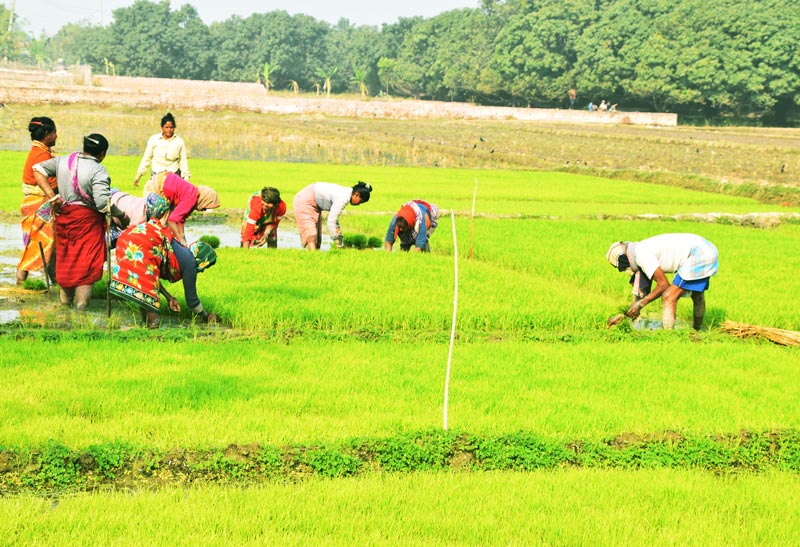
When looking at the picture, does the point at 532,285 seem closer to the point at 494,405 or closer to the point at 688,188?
the point at 494,405

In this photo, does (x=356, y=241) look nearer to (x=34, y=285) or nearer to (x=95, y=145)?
(x=34, y=285)

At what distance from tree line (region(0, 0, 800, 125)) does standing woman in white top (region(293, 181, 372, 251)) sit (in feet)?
143

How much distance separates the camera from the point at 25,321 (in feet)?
24.3

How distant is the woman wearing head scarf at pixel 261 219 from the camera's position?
1013cm

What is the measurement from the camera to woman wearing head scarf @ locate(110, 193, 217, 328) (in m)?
6.79

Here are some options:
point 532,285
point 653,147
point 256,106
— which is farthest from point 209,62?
point 532,285

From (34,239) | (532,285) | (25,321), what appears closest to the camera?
(25,321)

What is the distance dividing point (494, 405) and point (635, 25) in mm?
56593

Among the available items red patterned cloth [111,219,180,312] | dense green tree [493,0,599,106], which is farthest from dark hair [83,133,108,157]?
dense green tree [493,0,599,106]

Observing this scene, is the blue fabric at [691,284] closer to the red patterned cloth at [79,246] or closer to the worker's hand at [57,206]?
the red patterned cloth at [79,246]

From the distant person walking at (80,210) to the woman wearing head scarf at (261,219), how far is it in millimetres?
2473

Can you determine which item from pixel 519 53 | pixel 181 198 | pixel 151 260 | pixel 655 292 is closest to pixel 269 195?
pixel 181 198

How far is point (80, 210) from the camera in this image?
24.4 feet

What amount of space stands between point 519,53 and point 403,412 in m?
60.6
